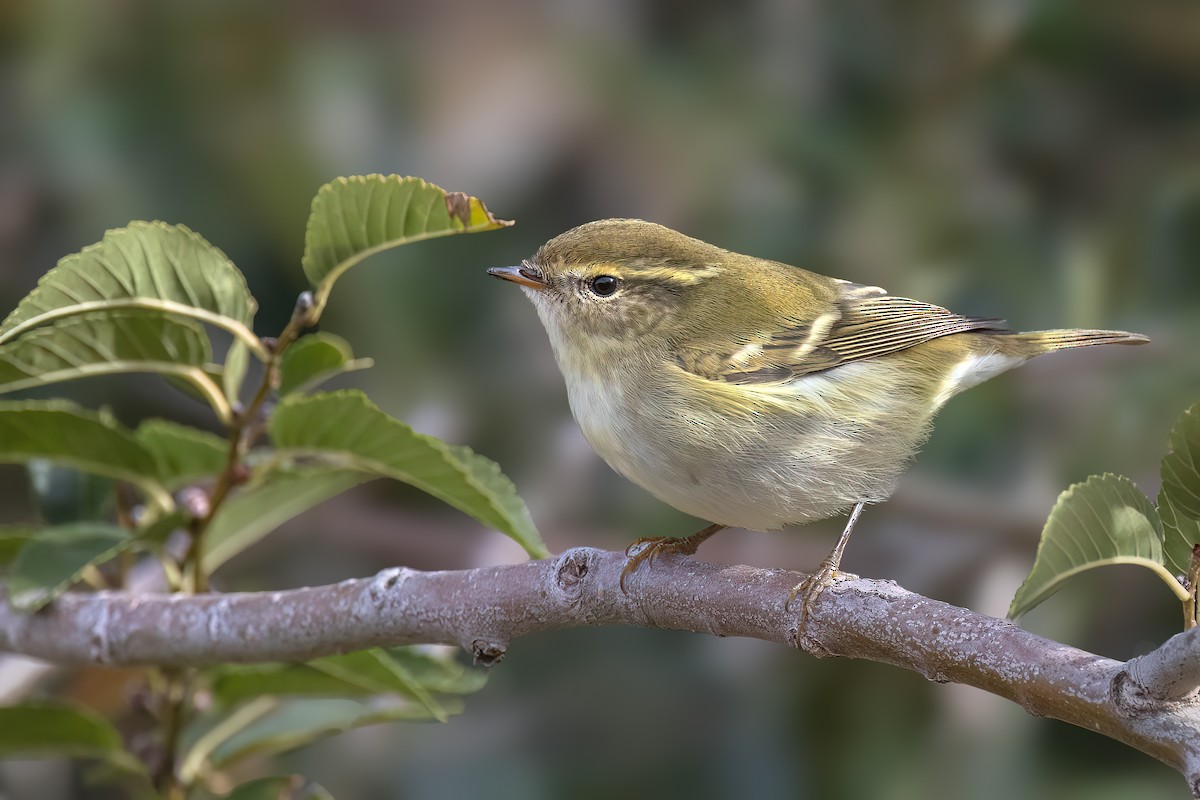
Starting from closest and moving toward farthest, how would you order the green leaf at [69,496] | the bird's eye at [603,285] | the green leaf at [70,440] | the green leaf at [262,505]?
1. the green leaf at [70,440]
2. the green leaf at [262,505]
3. the green leaf at [69,496]
4. the bird's eye at [603,285]

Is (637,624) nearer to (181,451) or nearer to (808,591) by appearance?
(808,591)

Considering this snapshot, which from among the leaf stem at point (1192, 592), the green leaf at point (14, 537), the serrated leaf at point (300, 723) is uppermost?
the leaf stem at point (1192, 592)

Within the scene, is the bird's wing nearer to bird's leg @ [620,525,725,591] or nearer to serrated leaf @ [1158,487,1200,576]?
bird's leg @ [620,525,725,591]

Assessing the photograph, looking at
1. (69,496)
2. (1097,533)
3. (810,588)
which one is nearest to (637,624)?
(810,588)

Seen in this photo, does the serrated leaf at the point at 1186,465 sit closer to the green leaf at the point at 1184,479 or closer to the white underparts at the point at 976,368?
the green leaf at the point at 1184,479

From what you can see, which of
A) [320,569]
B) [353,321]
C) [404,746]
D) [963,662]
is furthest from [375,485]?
[963,662]

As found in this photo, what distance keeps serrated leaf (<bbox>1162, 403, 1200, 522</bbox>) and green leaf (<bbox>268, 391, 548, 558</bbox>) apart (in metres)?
0.81

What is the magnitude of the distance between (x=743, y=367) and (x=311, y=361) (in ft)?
2.38

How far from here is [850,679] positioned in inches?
115

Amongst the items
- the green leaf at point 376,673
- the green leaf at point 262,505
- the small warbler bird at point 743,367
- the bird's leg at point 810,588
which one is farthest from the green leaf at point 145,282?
the bird's leg at point 810,588

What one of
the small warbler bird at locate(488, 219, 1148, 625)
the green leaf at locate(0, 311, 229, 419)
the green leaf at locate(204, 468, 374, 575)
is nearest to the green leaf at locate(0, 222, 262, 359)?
the green leaf at locate(0, 311, 229, 419)

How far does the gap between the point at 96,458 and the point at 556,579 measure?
781mm

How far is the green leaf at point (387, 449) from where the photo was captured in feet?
5.16

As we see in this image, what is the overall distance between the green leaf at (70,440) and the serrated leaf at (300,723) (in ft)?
1.71
